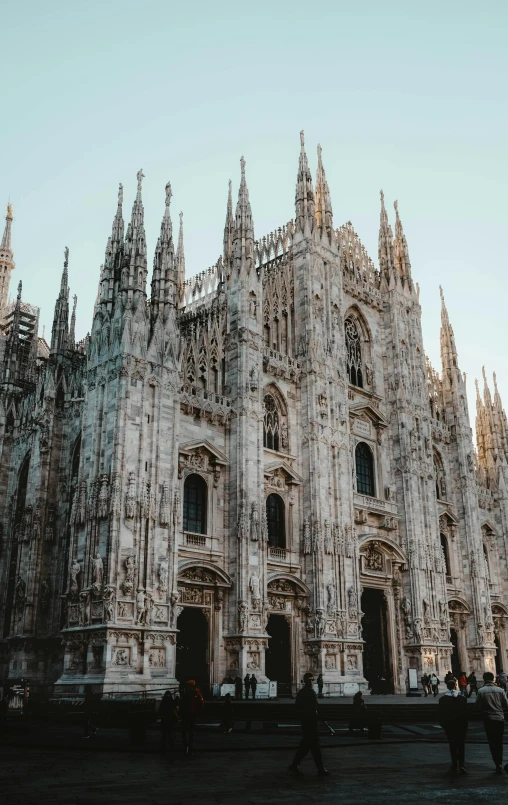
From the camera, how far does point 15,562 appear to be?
3603 cm

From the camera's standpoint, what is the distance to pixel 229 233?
133ft

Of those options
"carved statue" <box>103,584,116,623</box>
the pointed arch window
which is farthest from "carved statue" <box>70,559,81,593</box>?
the pointed arch window

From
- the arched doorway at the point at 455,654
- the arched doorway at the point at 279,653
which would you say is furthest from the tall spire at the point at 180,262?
the arched doorway at the point at 455,654

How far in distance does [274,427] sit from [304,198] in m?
13.7

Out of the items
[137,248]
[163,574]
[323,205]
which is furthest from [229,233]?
[163,574]

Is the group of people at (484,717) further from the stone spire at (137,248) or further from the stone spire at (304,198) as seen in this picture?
the stone spire at (304,198)

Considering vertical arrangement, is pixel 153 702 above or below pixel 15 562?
below

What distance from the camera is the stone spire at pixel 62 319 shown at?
36.9m

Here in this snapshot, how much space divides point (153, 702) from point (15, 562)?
15.7m

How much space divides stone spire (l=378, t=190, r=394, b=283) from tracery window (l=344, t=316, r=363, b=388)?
4711 millimetres

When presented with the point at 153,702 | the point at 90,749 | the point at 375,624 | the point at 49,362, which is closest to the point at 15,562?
the point at 49,362

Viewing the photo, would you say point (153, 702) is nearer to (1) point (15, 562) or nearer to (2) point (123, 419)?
(2) point (123, 419)

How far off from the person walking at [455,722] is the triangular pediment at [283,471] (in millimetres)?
22873

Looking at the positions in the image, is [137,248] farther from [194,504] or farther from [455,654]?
[455,654]
